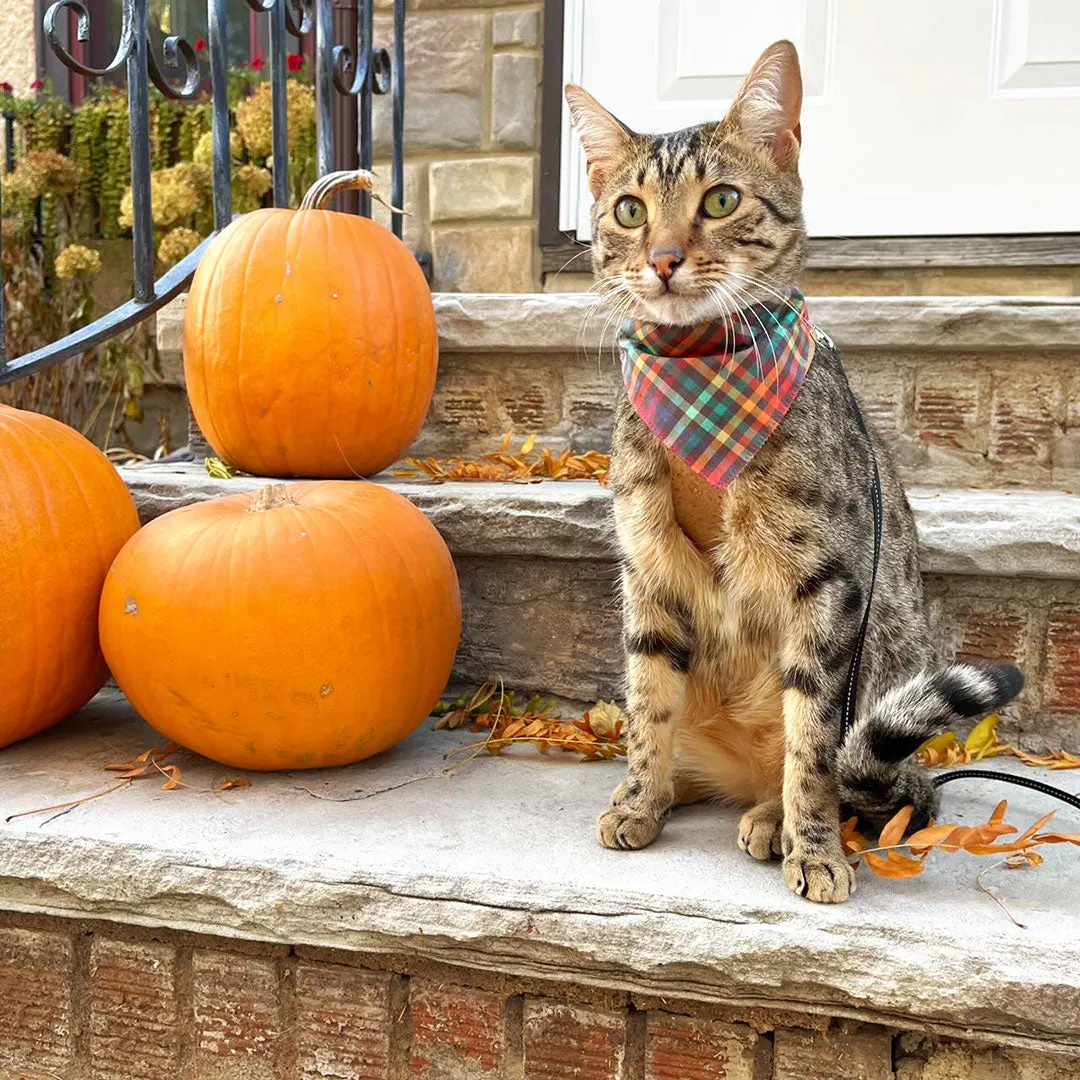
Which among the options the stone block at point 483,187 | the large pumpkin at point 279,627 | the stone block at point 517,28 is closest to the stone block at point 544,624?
the large pumpkin at point 279,627

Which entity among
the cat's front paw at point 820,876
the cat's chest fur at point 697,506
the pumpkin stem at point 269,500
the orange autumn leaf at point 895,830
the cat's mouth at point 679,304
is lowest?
the cat's front paw at point 820,876

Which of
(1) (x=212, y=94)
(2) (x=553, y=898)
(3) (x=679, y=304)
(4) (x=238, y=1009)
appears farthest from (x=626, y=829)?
(1) (x=212, y=94)

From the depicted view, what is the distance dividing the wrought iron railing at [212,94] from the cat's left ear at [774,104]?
4.78 feet

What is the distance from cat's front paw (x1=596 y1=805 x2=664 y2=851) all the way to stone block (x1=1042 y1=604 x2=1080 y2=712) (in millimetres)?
886

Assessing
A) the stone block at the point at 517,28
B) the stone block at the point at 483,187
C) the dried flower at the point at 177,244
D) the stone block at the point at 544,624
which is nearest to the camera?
the stone block at the point at 544,624

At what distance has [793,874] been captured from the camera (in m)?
1.45

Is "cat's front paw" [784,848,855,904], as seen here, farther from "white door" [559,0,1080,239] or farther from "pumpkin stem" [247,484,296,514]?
"white door" [559,0,1080,239]

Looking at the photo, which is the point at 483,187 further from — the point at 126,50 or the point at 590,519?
the point at 590,519

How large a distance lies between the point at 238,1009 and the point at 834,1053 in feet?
2.87

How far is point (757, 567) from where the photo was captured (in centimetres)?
159

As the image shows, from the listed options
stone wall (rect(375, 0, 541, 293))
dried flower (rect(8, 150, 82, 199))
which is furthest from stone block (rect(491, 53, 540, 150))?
dried flower (rect(8, 150, 82, 199))

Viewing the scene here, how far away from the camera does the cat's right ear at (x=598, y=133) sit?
170 centimetres

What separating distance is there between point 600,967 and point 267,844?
1.74 feet

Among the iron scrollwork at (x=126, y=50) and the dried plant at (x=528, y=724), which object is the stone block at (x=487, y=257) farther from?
the dried plant at (x=528, y=724)
